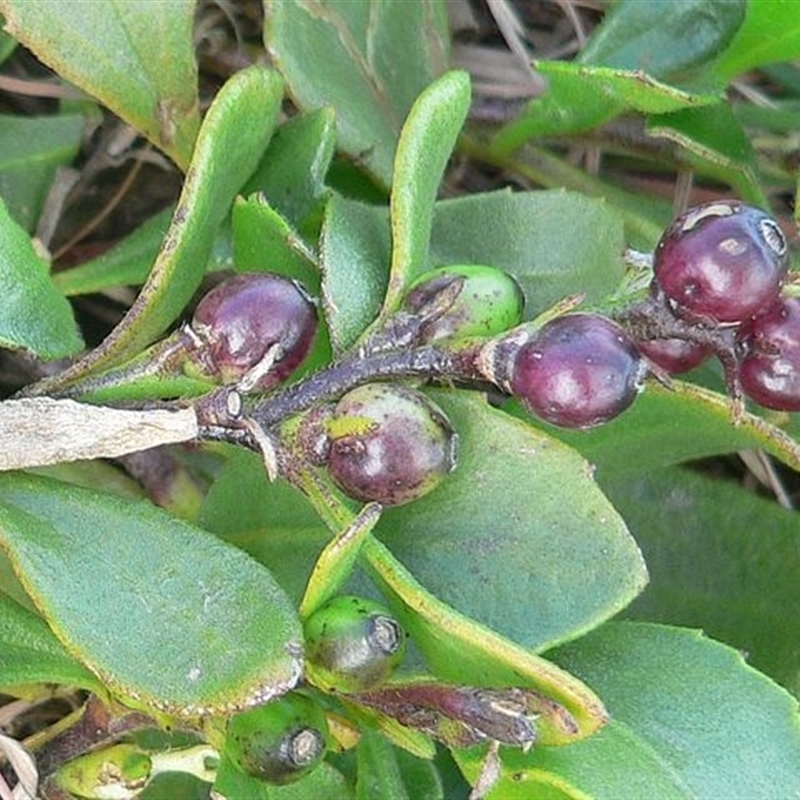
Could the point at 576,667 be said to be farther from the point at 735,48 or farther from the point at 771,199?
the point at 771,199

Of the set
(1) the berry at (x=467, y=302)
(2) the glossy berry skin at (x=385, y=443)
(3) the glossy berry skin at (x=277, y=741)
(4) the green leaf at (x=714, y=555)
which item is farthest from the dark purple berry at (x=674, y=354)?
(3) the glossy berry skin at (x=277, y=741)

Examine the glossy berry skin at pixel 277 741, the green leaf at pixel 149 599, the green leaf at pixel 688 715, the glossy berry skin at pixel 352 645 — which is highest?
the green leaf at pixel 149 599

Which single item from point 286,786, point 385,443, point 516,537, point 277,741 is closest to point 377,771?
point 286,786

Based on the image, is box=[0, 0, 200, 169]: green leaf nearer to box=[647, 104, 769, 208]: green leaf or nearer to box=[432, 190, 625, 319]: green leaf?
box=[432, 190, 625, 319]: green leaf

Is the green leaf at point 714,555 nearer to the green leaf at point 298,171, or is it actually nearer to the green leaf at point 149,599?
the green leaf at point 298,171

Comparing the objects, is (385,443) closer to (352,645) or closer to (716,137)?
(352,645)

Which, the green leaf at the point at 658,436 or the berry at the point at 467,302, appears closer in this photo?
the berry at the point at 467,302

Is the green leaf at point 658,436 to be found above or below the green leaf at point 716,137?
below
